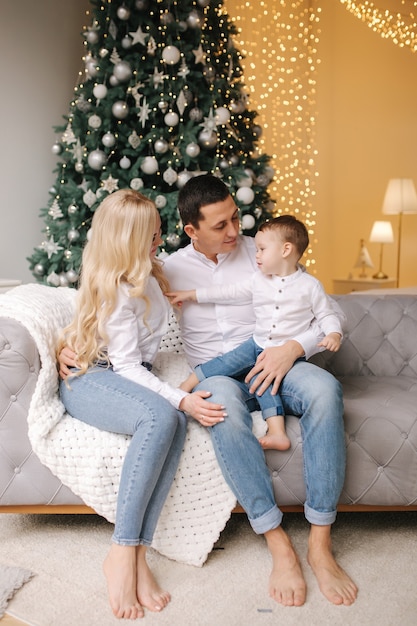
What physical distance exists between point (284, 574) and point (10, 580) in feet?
2.40

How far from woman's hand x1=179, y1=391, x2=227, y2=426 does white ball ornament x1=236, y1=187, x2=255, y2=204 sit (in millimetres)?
2440

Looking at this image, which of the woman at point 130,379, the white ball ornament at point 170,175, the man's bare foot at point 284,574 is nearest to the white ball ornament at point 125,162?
the white ball ornament at point 170,175

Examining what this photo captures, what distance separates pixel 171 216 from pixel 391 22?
3.63m

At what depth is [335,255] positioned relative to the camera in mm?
6805

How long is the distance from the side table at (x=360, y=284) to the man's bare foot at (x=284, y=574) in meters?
4.57

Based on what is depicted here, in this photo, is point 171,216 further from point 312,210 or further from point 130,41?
point 312,210

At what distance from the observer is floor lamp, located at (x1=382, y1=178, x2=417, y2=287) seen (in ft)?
20.4

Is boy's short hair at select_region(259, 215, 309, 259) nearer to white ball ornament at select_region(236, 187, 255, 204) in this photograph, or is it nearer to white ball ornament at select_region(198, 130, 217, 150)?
white ball ornament at select_region(236, 187, 255, 204)

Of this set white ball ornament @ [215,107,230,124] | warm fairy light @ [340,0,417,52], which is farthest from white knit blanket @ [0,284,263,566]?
warm fairy light @ [340,0,417,52]

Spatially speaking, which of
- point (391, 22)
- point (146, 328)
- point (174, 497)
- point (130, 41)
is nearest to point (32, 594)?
point (174, 497)

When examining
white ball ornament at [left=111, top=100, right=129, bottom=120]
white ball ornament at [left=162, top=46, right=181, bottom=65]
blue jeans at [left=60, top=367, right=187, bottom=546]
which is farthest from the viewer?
white ball ornament at [left=111, top=100, right=129, bottom=120]

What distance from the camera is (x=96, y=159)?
4.30m

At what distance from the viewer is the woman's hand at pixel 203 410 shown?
1954 mm

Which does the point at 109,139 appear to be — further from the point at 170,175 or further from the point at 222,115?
the point at 222,115
